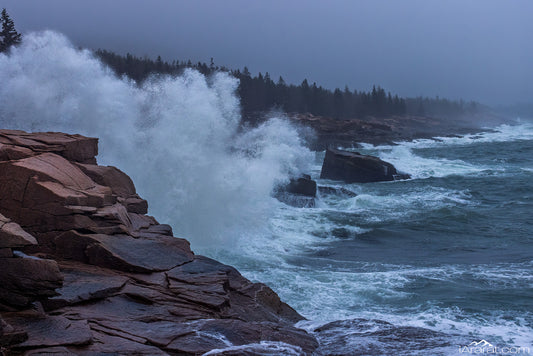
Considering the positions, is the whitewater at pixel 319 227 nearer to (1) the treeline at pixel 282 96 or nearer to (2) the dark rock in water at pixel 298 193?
(2) the dark rock in water at pixel 298 193

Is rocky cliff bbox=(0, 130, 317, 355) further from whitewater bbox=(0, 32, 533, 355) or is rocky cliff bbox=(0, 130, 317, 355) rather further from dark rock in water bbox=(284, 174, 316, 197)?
dark rock in water bbox=(284, 174, 316, 197)

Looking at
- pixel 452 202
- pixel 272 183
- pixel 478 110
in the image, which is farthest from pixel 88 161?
pixel 478 110

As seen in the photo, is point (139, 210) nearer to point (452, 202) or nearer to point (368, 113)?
point (452, 202)

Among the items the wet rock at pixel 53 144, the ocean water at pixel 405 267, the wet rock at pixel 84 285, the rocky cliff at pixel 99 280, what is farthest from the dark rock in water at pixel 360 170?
the wet rock at pixel 84 285

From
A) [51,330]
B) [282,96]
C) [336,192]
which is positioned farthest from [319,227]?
[282,96]

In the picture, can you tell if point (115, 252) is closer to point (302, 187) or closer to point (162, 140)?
point (162, 140)

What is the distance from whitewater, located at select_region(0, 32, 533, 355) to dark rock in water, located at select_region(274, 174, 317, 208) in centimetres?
49

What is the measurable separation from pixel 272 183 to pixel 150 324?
13241 mm

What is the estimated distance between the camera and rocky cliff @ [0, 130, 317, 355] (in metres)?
5.14

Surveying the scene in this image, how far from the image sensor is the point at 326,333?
6828 mm

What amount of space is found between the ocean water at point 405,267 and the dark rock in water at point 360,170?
4.36 metres

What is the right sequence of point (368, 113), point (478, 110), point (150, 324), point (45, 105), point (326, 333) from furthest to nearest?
point (478, 110), point (368, 113), point (45, 105), point (326, 333), point (150, 324)

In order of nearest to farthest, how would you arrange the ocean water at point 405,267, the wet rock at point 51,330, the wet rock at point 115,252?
the wet rock at point 51,330, the wet rock at point 115,252, the ocean water at point 405,267

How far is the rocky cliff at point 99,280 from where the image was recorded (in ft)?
16.9
